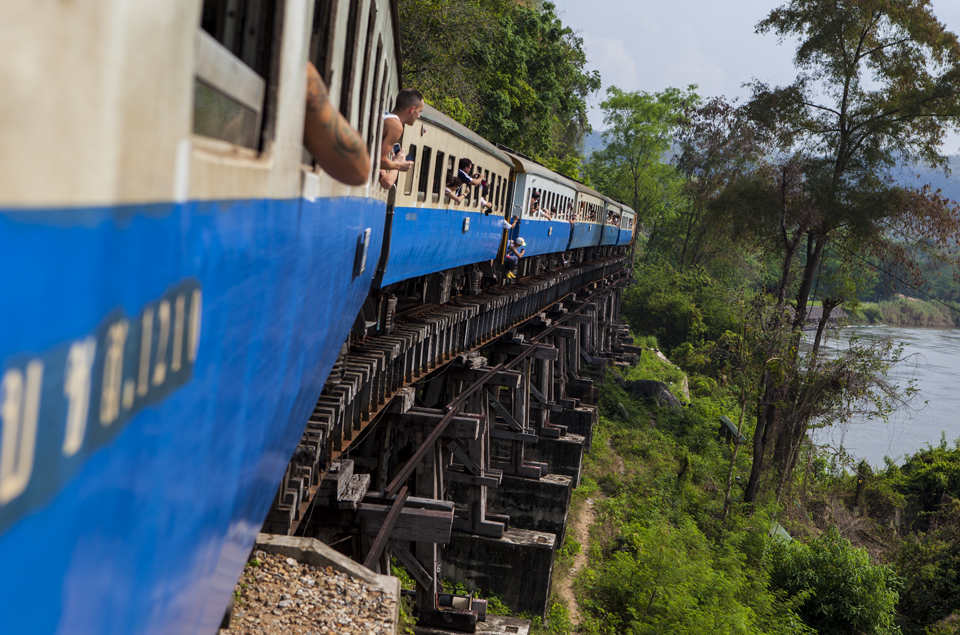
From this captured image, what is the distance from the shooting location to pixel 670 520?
19.9 m

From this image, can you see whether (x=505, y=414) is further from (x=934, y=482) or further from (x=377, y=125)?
(x=934, y=482)

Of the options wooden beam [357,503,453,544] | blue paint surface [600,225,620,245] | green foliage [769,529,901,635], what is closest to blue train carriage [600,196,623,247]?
blue paint surface [600,225,620,245]

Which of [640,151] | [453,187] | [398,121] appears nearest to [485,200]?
[453,187]

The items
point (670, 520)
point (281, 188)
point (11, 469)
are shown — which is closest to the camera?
point (11, 469)

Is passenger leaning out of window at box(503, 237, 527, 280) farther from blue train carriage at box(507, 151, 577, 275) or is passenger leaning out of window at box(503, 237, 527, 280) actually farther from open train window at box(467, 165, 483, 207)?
open train window at box(467, 165, 483, 207)

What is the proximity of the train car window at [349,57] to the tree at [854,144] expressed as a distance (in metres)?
19.9

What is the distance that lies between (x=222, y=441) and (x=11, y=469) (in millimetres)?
787

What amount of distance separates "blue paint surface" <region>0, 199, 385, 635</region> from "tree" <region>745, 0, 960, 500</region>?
2087cm

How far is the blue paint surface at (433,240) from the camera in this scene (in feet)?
21.1

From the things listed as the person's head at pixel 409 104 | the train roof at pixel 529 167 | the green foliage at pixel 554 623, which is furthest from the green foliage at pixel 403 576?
the person's head at pixel 409 104

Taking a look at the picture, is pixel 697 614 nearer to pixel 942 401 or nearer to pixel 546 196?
pixel 546 196

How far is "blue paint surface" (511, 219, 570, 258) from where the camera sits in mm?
15529

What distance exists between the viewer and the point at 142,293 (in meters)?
0.79

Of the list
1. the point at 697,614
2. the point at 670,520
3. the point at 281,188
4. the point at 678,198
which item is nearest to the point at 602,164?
the point at 678,198
